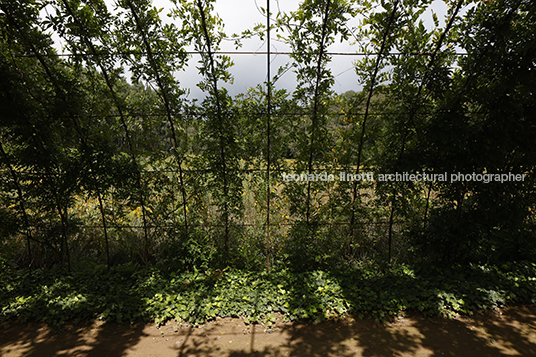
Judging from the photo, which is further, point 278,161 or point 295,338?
point 278,161

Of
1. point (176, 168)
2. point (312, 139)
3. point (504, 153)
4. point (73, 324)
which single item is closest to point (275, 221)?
point (312, 139)

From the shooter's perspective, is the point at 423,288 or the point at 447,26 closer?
the point at 447,26

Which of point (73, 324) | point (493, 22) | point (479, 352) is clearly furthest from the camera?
point (73, 324)

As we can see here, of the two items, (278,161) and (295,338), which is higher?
(278,161)

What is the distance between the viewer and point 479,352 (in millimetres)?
2592

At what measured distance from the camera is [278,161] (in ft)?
11.6

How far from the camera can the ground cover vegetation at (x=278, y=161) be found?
302 centimetres

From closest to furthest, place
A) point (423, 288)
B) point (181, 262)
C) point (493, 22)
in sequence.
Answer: point (493, 22) → point (423, 288) → point (181, 262)

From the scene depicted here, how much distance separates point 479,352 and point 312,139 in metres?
2.59

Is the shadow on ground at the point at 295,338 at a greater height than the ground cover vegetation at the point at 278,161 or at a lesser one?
lesser

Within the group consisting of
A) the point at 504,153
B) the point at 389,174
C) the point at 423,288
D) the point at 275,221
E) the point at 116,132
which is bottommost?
the point at 423,288

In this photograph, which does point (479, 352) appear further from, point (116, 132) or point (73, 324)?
point (116, 132)

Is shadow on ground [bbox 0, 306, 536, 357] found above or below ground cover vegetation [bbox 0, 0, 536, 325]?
below

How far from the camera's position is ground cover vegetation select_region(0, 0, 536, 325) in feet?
9.92
